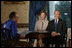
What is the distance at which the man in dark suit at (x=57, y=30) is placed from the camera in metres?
4.50

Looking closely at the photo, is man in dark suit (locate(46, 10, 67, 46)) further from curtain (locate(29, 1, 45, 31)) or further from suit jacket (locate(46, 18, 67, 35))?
curtain (locate(29, 1, 45, 31))

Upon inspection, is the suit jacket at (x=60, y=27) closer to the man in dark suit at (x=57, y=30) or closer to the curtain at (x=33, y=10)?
the man in dark suit at (x=57, y=30)

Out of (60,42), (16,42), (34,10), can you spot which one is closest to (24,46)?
(16,42)

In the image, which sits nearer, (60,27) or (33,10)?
(60,27)

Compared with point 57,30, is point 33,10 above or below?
above

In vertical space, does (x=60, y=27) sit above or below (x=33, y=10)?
below

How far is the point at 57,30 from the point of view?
4.77m

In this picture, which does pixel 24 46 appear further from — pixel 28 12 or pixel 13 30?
pixel 28 12

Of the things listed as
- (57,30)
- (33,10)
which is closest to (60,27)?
(57,30)

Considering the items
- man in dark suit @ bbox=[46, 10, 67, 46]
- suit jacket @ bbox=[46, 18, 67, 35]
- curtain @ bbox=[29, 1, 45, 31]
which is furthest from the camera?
curtain @ bbox=[29, 1, 45, 31]

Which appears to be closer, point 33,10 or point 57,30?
Answer: point 57,30

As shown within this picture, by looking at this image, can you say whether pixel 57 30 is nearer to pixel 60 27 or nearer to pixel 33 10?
pixel 60 27

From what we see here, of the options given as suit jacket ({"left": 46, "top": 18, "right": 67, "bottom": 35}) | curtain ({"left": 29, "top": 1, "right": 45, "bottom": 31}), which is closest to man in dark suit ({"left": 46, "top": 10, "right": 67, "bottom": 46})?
suit jacket ({"left": 46, "top": 18, "right": 67, "bottom": 35})

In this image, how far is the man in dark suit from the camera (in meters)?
4.50
